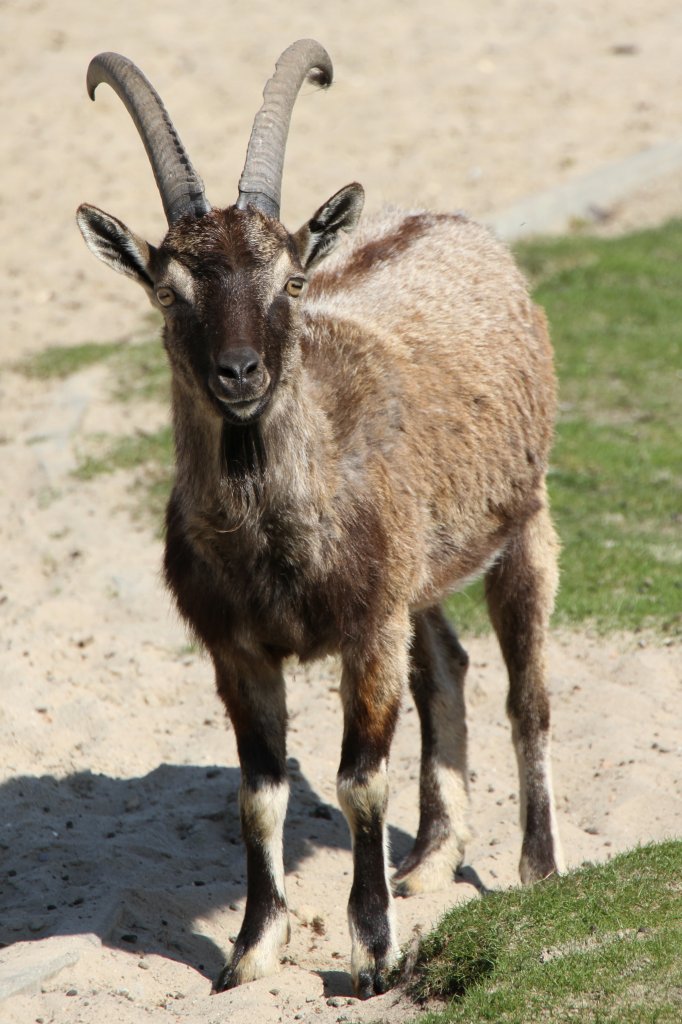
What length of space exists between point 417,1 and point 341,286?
1698cm

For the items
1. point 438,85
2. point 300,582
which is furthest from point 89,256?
point 300,582

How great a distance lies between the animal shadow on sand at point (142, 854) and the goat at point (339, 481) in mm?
475

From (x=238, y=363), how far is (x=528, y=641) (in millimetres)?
2738

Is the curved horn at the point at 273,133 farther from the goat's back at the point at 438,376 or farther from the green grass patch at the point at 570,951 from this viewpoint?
the green grass patch at the point at 570,951

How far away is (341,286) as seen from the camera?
703 centimetres

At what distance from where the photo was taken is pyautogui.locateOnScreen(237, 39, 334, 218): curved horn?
19.0 ft

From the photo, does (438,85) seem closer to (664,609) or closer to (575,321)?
(575,321)

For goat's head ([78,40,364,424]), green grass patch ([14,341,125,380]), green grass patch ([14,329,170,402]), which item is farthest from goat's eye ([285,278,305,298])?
green grass patch ([14,341,125,380])

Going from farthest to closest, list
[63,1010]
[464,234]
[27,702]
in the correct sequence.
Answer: [27,702]
[464,234]
[63,1010]

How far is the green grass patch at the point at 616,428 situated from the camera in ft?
30.9

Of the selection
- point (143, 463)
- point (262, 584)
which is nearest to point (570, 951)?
point (262, 584)

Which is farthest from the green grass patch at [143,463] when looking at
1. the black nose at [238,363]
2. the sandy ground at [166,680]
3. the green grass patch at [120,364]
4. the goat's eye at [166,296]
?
the black nose at [238,363]

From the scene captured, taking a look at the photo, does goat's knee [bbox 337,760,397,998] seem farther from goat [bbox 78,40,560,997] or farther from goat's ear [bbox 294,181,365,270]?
goat's ear [bbox 294,181,365,270]

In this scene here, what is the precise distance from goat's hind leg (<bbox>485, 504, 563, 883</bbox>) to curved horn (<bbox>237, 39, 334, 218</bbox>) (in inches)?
90.8
